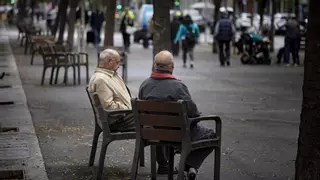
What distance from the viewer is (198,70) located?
85.5 feet

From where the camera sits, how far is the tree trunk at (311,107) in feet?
22.3

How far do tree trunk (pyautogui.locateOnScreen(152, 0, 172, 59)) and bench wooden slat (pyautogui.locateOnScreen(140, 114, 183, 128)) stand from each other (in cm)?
625

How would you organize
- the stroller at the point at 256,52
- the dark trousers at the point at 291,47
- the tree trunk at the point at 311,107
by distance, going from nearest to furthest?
the tree trunk at the point at 311,107, the dark trousers at the point at 291,47, the stroller at the point at 256,52

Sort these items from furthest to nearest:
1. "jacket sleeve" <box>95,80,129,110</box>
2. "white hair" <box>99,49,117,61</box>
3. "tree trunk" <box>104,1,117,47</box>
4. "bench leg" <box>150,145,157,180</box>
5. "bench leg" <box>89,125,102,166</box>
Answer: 1. "tree trunk" <box>104,1,117,47</box>
2. "bench leg" <box>89,125,102,166</box>
3. "white hair" <box>99,49,117,61</box>
4. "jacket sleeve" <box>95,80,129,110</box>
5. "bench leg" <box>150,145,157,180</box>

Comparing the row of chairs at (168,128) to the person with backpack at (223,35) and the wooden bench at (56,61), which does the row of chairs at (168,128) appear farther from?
the person with backpack at (223,35)

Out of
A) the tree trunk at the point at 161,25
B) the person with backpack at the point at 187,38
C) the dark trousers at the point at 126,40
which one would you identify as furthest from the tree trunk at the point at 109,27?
the dark trousers at the point at 126,40

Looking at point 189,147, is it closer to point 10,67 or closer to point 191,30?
point 10,67

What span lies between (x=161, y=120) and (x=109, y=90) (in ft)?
5.09

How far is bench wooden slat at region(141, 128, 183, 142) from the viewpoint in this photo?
732cm

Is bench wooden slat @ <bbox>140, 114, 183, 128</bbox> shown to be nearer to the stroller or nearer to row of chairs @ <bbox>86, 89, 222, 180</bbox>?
row of chairs @ <bbox>86, 89, 222, 180</bbox>

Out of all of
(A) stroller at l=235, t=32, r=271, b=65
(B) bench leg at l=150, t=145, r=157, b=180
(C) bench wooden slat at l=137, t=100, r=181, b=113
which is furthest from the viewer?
(A) stroller at l=235, t=32, r=271, b=65

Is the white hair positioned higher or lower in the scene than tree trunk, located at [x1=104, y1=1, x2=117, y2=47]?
higher

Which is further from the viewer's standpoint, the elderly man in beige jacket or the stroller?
the stroller

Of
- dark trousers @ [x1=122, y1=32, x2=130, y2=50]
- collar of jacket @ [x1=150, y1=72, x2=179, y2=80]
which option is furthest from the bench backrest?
dark trousers @ [x1=122, y1=32, x2=130, y2=50]
